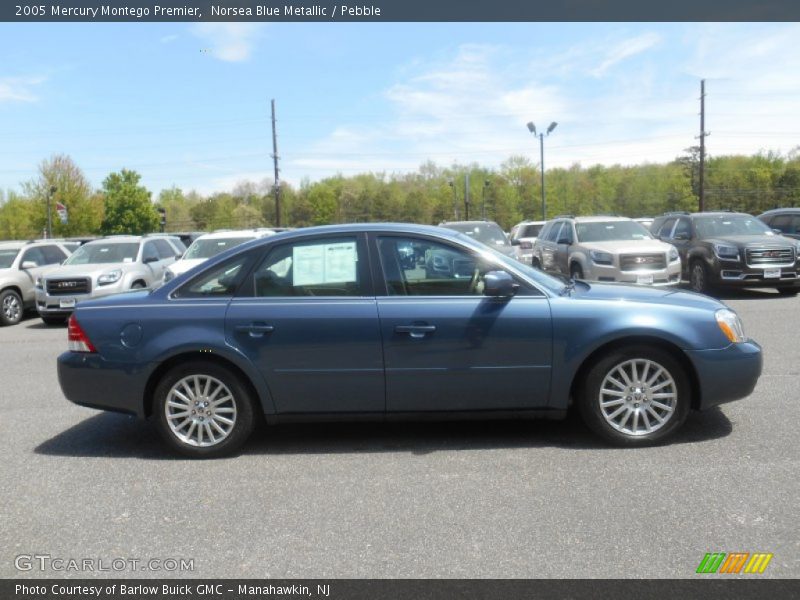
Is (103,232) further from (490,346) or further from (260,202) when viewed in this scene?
(490,346)

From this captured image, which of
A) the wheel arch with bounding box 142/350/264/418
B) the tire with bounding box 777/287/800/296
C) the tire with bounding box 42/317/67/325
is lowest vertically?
the tire with bounding box 42/317/67/325

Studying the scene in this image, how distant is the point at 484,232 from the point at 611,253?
11.3 feet

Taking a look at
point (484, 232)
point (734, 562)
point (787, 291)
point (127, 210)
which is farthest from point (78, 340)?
point (127, 210)

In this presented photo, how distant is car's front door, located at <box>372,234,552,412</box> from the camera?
493cm

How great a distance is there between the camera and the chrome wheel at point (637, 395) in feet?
16.3

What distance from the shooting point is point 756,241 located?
14.6 m

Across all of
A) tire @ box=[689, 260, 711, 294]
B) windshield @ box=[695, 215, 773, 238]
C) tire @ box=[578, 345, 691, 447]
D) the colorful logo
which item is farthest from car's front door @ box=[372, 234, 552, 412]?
windshield @ box=[695, 215, 773, 238]

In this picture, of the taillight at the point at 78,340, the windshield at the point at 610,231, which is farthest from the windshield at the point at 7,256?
the windshield at the point at 610,231

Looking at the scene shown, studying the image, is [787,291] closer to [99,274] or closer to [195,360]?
[195,360]

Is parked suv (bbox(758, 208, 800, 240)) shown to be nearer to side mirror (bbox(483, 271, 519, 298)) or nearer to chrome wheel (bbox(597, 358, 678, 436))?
chrome wheel (bbox(597, 358, 678, 436))

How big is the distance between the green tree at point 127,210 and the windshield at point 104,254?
65.9m

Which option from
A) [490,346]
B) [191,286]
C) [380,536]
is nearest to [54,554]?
[380,536]

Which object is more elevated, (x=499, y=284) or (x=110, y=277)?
(x=499, y=284)

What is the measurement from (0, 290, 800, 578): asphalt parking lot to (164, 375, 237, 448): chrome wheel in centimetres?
20
